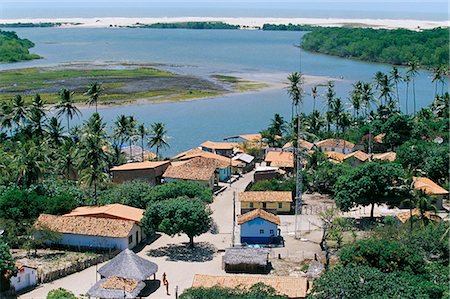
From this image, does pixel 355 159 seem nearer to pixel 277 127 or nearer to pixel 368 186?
pixel 277 127

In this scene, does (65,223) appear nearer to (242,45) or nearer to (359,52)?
(359,52)

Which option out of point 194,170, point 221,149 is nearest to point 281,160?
point 221,149

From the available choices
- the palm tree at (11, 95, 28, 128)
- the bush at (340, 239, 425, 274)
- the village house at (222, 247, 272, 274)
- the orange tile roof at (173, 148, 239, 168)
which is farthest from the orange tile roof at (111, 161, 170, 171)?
the bush at (340, 239, 425, 274)

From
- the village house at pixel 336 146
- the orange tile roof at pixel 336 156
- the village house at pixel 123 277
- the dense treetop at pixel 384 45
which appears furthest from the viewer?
the dense treetop at pixel 384 45

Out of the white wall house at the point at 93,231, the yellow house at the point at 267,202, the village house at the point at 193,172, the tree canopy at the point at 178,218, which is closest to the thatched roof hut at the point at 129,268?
the tree canopy at the point at 178,218

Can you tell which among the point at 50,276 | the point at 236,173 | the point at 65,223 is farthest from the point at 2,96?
the point at 50,276

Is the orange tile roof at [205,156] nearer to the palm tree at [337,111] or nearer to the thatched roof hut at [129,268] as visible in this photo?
the palm tree at [337,111]
